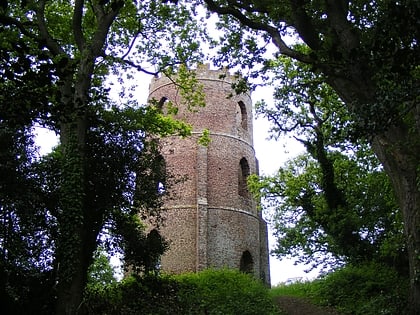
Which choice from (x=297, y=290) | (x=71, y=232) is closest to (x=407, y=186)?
(x=71, y=232)

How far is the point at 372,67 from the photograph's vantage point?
5.88 m

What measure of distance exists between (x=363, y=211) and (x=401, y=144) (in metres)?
10.7

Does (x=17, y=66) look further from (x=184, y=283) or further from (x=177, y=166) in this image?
(x=177, y=166)

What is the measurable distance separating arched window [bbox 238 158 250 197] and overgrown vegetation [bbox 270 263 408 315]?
424 inches

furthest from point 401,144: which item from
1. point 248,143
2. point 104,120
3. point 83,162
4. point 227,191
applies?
point 248,143

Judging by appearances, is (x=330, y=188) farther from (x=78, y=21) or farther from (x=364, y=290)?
(x=78, y=21)

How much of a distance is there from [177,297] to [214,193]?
11757 millimetres

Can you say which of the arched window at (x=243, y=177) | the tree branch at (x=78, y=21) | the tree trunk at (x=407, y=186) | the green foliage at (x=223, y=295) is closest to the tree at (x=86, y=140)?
the tree branch at (x=78, y=21)

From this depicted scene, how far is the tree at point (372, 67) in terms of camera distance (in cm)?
498

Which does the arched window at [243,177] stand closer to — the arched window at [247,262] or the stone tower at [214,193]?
the stone tower at [214,193]

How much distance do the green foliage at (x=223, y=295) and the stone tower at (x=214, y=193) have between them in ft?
23.9

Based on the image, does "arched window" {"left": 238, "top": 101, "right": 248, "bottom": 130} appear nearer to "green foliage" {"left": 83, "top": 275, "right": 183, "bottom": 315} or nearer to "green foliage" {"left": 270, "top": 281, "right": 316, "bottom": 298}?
"green foliage" {"left": 270, "top": 281, "right": 316, "bottom": 298}

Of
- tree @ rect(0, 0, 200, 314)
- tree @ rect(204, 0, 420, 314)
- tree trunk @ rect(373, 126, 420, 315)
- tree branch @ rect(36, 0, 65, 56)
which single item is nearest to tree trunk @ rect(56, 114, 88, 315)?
tree @ rect(0, 0, 200, 314)

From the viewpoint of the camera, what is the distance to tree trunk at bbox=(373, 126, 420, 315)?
840 cm
